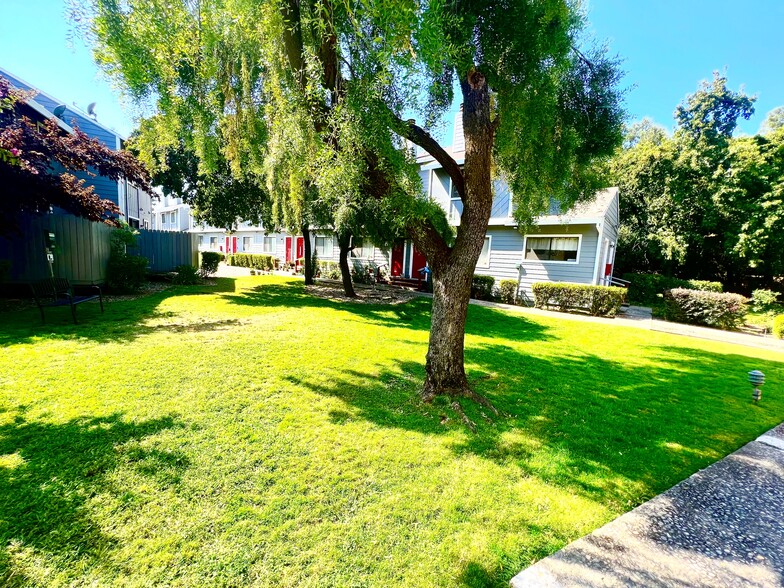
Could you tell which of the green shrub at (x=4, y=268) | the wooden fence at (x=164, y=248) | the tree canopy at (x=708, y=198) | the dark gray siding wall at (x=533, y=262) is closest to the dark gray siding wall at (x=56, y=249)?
the green shrub at (x=4, y=268)

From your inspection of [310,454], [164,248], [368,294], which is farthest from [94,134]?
[310,454]

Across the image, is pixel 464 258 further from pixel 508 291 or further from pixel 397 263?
pixel 397 263

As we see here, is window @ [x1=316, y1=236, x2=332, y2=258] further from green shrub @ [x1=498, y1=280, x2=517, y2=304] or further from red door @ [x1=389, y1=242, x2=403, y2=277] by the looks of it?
green shrub @ [x1=498, y1=280, x2=517, y2=304]

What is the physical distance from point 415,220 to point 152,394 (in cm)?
367

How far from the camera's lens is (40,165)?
698 centimetres

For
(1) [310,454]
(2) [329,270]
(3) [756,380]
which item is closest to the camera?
(1) [310,454]

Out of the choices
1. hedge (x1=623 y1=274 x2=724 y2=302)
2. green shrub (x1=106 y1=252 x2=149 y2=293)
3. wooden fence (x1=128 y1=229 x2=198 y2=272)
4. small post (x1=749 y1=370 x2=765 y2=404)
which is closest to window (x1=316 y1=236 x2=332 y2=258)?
wooden fence (x1=128 y1=229 x2=198 y2=272)

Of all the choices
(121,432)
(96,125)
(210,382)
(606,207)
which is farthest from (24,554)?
(96,125)

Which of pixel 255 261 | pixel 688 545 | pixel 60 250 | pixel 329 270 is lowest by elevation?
pixel 688 545

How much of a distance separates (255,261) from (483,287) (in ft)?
59.3

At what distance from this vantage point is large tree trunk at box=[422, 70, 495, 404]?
3947mm

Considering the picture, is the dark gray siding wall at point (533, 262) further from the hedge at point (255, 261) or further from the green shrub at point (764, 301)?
the hedge at point (255, 261)

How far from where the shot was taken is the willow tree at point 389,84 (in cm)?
336

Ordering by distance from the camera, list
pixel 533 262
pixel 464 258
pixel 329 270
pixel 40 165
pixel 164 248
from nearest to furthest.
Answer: pixel 464 258, pixel 40 165, pixel 533 262, pixel 164 248, pixel 329 270
